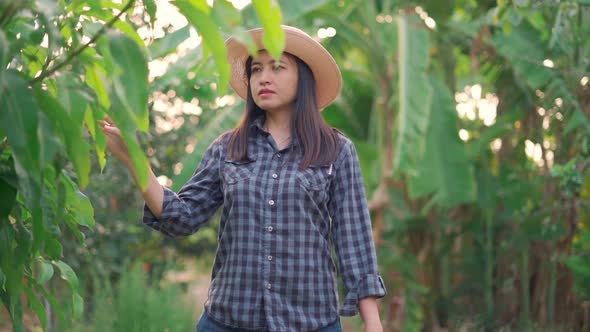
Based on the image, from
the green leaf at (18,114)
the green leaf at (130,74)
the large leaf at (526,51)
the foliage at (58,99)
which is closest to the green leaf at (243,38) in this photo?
the foliage at (58,99)

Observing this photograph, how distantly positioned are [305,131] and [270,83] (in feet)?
0.60

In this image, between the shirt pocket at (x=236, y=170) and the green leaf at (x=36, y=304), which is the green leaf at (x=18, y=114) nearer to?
the green leaf at (x=36, y=304)

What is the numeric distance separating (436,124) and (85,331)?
2986 millimetres

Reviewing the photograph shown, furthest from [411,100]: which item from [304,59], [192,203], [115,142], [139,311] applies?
[115,142]

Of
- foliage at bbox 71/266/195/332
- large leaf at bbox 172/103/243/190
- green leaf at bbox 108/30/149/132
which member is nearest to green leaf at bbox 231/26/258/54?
green leaf at bbox 108/30/149/132

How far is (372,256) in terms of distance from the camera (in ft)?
8.34

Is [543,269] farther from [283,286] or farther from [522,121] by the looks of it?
[283,286]

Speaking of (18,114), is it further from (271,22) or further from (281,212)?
(281,212)

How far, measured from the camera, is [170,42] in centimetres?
496

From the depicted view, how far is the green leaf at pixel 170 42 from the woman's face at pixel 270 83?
7.58 ft

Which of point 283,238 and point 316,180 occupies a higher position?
point 316,180

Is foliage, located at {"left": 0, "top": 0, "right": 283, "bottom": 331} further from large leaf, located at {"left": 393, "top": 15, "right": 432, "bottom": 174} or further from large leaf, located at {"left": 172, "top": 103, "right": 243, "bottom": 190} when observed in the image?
large leaf, located at {"left": 393, "top": 15, "right": 432, "bottom": 174}

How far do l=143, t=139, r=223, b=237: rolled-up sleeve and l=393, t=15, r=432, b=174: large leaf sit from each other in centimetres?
295

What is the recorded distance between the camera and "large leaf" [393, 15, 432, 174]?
554 centimetres
